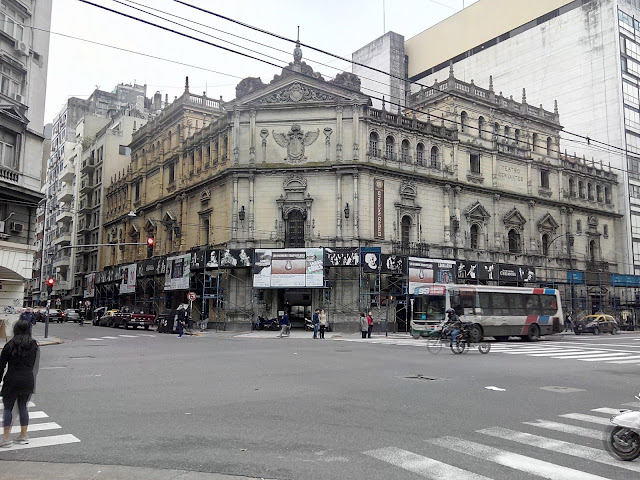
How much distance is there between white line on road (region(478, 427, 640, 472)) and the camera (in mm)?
6271

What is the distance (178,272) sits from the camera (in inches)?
1757

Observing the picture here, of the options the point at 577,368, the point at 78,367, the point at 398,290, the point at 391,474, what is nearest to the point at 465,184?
the point at 398,290

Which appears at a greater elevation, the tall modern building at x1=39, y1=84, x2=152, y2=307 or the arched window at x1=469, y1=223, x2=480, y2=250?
the tall modern building at x1=39, y1=84, x2=152, y2=307

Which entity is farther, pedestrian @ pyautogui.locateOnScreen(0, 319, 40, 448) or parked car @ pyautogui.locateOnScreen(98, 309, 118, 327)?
parked car @ pyautogui.locateOnScreen(98, 309, 118, 327)

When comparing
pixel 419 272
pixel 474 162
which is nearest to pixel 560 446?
pixel 419 272

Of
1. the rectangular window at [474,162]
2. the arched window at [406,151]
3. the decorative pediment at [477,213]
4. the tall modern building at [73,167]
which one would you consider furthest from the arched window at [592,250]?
the tall modern building at [73,167]

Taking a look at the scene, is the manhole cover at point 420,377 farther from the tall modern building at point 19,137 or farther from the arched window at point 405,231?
the arched window at point 405,231

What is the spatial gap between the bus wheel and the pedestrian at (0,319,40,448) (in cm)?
2838

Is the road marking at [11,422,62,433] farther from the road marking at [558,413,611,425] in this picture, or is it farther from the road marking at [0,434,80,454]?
the road marking at [558,413,611,425]

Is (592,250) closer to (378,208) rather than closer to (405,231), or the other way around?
(405,231)

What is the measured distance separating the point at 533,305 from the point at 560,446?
25509 mm

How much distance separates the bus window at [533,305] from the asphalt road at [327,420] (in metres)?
14.8

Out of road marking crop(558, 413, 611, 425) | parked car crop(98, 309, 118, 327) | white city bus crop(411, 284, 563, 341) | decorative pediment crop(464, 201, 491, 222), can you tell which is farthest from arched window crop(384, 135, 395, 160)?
Answer: road marking crop(558, 413, 611, 425)

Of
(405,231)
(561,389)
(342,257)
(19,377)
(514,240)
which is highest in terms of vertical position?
(514,240)
